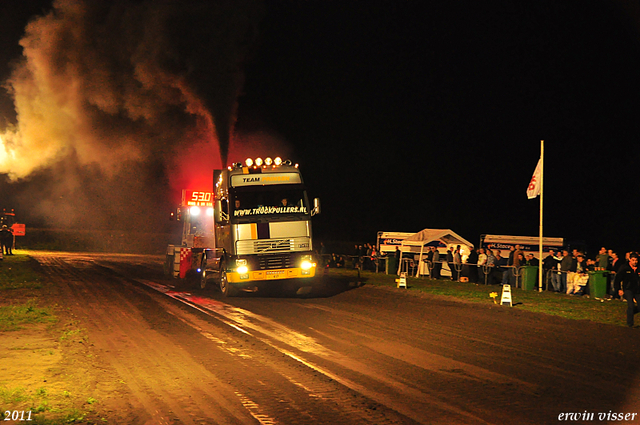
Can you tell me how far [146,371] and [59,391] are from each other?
4.20ft

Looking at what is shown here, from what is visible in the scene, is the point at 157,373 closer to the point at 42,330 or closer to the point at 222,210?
the point at 42,330

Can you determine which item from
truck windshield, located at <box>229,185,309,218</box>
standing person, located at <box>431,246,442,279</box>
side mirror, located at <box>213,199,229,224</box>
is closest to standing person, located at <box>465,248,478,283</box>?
standing person, located at <box>431,246,442,279</box>

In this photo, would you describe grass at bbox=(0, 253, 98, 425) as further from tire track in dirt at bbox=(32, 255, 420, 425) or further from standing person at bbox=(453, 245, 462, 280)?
standing person at bbox=(453, 245, 462, 280)

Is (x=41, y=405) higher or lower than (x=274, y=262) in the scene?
lower

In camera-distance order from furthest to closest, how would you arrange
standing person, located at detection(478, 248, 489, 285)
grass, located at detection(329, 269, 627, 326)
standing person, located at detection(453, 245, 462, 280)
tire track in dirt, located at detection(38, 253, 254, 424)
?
standing person, located at detection(453, 245, 462, 280) → standing person, located at detection(478, 248, 489, 285) → grass, located at detection(329, 269, 627, 326) → tire track in dirt, located at detection(38, 253, 254, 424)

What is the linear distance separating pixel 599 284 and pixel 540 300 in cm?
238

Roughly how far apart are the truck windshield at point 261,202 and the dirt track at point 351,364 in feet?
10.1

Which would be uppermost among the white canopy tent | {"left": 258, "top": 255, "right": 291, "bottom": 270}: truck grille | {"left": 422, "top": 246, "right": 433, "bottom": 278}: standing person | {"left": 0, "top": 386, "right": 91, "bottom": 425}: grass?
the white canopy tent

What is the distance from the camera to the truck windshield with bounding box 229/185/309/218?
17078 millimetres

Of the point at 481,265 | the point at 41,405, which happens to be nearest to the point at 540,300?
the point at 481,265

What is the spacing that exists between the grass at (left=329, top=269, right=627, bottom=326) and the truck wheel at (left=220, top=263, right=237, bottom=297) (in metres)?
6.80

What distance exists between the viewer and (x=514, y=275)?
22203 millimetres

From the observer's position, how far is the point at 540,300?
17719mm

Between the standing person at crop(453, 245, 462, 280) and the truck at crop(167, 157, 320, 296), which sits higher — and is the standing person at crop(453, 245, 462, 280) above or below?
below
